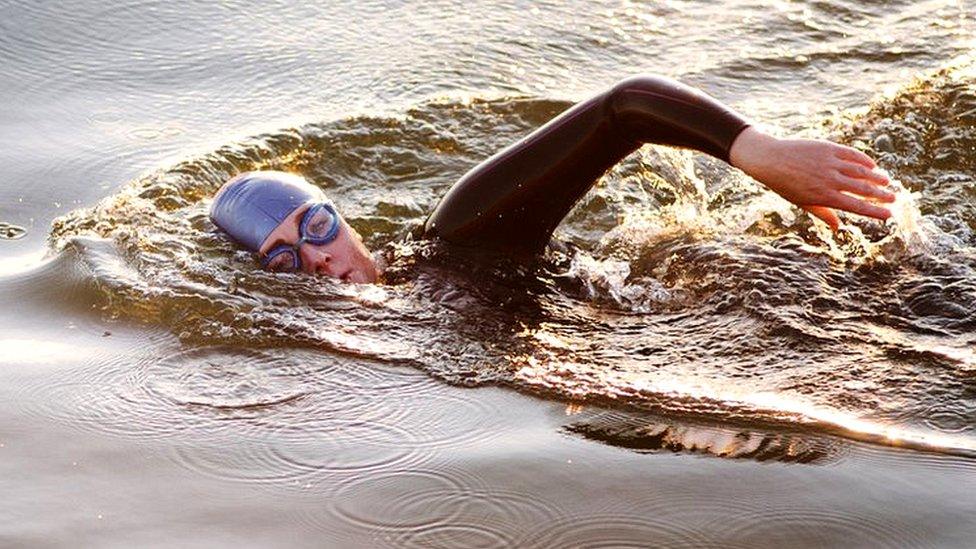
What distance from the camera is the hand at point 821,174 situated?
3682 millimetres

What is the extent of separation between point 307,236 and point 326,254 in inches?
3.4

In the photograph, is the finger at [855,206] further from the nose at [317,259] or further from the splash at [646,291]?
the nose at [317,259]

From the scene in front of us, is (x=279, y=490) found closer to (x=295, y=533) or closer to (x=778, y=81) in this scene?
(x=295, y=533)

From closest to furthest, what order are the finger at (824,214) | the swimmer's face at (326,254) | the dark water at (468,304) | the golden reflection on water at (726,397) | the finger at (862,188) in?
the dark water at (468,304)
the golden reflection on water at (726,397)
the finger at (862,188)
the finger at (824,214)
the swimmer's face at (326,254)

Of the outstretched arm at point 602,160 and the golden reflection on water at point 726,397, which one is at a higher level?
the outstretched arm at point 602,160

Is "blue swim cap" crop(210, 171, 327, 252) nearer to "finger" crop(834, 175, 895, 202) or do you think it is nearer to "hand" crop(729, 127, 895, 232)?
"hand" crop(729, 127, 895, 232)

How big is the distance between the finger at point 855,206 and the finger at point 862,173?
2.4 inches

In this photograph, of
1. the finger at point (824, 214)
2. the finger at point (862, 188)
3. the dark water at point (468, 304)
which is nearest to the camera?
the dark water at point (468, 304)

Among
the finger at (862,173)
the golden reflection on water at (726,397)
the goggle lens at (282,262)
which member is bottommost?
the goggle lens at (282,262)

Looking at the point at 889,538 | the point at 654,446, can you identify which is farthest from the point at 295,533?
the point at 889,538

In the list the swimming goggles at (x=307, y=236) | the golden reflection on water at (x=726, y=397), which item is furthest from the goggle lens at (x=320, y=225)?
the golden reflection on water at (x=726, y=397)

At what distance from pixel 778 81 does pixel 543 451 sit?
403 cm

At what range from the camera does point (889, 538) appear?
2.88 metres

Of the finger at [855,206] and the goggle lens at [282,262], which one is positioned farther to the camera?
the goggle lens at [282,262]
